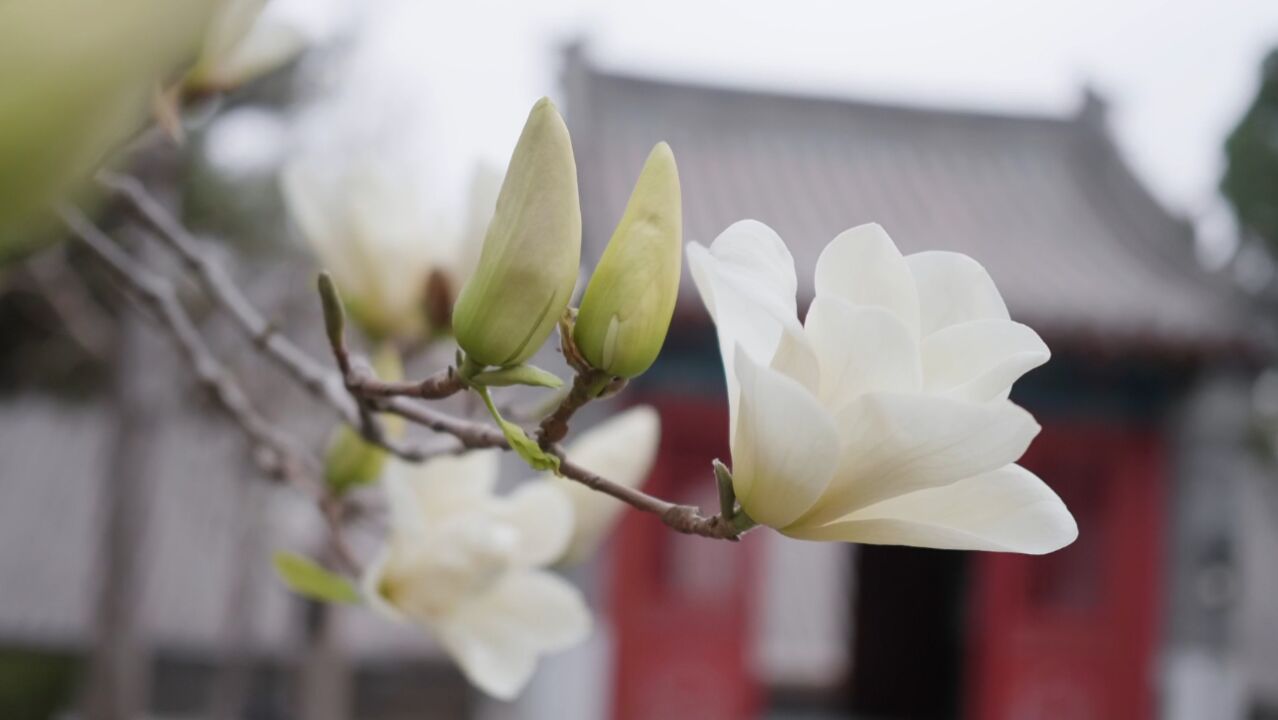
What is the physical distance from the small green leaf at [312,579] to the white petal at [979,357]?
0.31 m

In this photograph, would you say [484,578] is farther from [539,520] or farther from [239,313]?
[239,313]

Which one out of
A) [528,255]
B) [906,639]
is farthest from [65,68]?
[906,639]

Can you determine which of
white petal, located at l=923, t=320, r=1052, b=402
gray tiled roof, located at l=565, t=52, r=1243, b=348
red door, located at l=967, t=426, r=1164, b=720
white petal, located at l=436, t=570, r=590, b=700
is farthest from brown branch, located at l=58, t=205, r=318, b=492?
red door, located at l=967, t=426, r=1164, b=720

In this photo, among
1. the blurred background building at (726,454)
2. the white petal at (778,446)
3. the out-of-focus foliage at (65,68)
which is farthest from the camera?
the blurred background building at (726,454)

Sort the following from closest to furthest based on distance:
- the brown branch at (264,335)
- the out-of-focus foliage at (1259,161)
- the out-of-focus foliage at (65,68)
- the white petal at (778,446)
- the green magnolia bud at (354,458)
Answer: the out-of-focus foliage at (65,68), the white petal at (778,446), the brown branch at (264,335), the green magnolia bud at (354,458), the out-of-focus foliage at (1259,161)

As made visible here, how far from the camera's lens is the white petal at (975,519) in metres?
0.33

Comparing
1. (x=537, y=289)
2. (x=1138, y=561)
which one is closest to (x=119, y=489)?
(x=537, y=289)

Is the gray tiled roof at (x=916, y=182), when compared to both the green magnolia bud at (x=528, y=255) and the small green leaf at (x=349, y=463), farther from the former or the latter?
the green magnolia bud at (x=528, y=255)

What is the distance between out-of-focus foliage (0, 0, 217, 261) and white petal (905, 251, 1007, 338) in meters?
0.26

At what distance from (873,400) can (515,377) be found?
107 mm

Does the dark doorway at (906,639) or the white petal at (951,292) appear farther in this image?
the dark doorway at (906,639)

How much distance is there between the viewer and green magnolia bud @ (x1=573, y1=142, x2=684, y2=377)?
0.32m

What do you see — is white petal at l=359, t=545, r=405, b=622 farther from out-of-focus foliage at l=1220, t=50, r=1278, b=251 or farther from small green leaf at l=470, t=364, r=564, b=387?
out-of-focus foliage at l=1220, t=50, r=1278, b=251

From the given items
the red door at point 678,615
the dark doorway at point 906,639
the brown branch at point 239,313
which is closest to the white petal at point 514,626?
the brown branch at point 239,313
